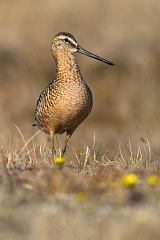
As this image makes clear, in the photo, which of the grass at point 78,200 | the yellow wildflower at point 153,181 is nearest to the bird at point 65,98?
the grass at point 78,200

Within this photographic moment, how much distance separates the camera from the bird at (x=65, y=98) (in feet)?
27.6

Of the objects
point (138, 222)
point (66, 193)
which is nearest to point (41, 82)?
point (66, 193)

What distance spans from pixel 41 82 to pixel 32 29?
Result: 1.87m

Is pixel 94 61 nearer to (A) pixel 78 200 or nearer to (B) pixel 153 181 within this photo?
(B) pixel 153 181

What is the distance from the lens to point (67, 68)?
8.85 meters

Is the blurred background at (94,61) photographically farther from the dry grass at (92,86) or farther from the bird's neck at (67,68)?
the bird's neck at (67,68)

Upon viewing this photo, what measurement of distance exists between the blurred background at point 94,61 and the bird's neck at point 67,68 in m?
4.86

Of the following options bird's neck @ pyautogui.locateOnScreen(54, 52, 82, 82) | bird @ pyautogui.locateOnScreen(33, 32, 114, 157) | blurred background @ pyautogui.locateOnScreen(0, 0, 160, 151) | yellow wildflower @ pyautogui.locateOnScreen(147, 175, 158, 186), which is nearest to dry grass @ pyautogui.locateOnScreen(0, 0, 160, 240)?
blurred background @ pyautogui.locateOnScreen(0, 0, 160, 151)

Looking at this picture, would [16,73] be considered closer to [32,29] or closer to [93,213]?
[32,29]

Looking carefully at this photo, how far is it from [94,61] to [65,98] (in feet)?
27.4

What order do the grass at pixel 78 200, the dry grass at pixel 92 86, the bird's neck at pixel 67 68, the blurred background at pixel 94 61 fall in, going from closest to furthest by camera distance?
the grass at pixel 78 200 < the dry grass at pixel 92 86 < the bird's neck at pixel 67 68 < the blurred background at pixel 94 61

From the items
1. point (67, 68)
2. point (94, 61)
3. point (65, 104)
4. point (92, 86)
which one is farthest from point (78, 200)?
point (94, 61)

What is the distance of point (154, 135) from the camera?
13508 mm

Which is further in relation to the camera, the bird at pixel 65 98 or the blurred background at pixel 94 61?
the blurred background at pixel 94 61
